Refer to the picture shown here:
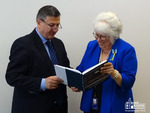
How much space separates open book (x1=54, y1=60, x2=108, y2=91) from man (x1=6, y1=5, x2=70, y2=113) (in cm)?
11

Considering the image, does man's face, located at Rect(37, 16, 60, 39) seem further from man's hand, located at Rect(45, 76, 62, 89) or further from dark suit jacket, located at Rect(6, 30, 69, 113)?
man's hand, located at Rect(45, 76, 62, 89)

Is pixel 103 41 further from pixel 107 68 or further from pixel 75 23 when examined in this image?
pixel 75 23

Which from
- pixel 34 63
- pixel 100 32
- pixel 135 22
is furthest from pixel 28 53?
pixel 135 22

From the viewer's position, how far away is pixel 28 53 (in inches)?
52.1

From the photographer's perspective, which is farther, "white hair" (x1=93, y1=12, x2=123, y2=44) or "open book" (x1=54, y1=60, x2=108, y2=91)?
"white hair" (x1=93, y1=12, x2=123, y2=44)

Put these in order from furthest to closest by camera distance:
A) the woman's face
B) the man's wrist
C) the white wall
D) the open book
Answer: the white wall → the woman's face → the man's wrist → the open book

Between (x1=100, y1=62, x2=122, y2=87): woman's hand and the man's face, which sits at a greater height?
the man's face

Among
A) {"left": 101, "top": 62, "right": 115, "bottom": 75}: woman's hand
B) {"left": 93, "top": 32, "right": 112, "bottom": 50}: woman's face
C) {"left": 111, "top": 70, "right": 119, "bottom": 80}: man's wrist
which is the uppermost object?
{"left": 93, "top": 32, "right": 112, "bottom": 50}: woman's face

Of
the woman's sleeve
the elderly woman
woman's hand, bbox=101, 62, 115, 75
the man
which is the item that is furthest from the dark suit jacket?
the woman's sleeve

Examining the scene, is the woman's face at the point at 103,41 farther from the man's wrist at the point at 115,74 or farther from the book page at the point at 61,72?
the book page at the point at 61,72

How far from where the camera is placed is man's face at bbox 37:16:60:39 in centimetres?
138

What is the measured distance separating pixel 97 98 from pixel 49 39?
63 centimetres

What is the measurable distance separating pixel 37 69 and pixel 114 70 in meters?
0.58
